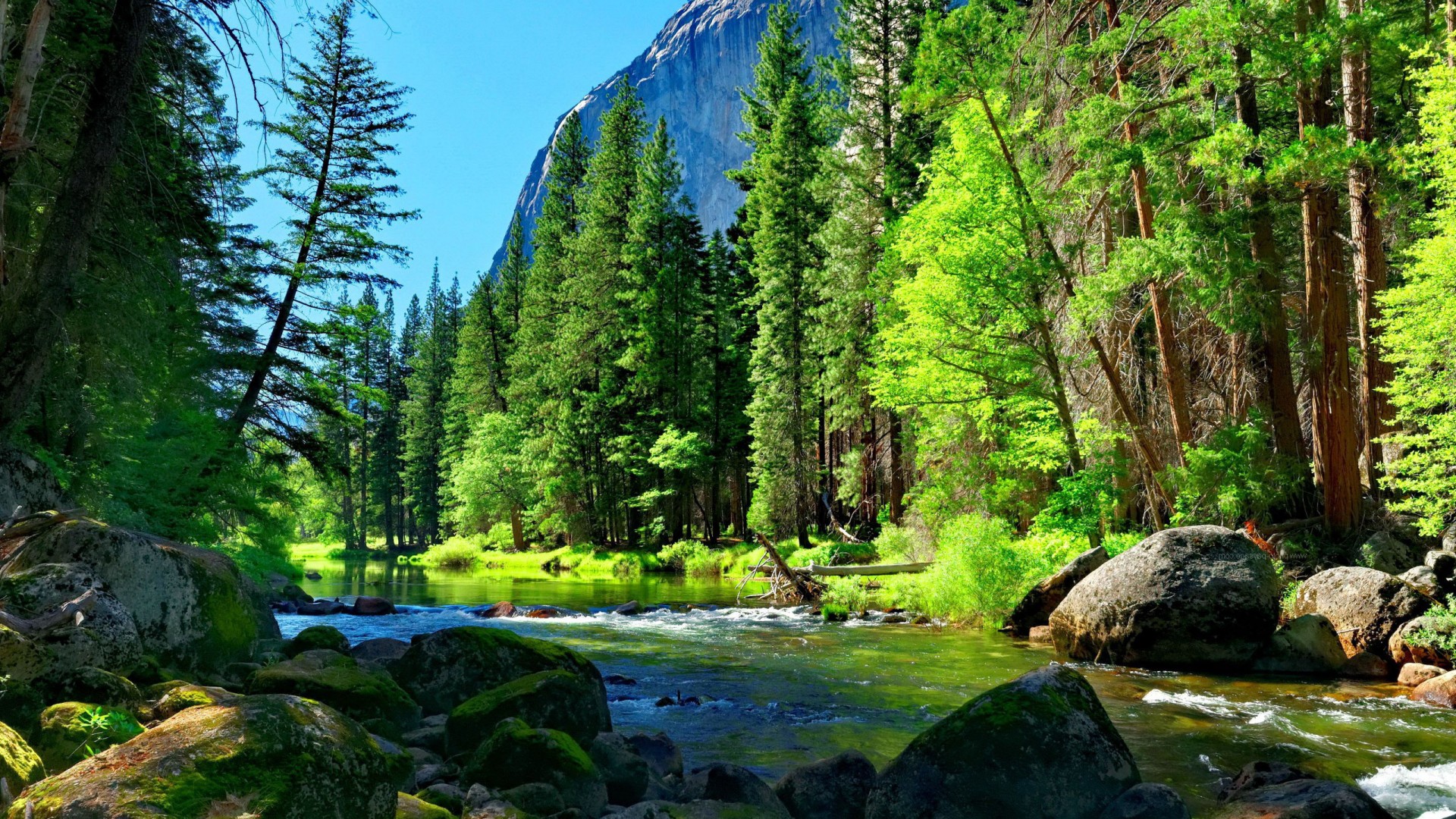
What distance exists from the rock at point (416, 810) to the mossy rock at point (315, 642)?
5047mm

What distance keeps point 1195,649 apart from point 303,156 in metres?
19.8

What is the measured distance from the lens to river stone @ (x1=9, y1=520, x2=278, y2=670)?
642 centimetres

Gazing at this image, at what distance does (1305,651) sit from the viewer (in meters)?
10.6

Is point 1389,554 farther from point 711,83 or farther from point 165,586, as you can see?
point 711,83

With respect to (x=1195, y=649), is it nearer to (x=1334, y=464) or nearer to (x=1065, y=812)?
(x=1334, y=464)

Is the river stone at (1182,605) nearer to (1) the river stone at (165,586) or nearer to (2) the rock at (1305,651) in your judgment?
(2) the rock at (1305,651)

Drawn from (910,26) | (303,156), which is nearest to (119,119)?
(303,156)

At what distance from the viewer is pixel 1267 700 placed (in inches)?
360

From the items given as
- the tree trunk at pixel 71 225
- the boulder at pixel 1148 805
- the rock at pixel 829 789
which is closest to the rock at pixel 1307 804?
the boulder at pixel 1148 805

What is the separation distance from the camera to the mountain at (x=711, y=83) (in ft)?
373

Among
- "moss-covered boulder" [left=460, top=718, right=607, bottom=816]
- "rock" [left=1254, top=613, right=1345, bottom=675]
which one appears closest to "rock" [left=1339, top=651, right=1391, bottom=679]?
"rock" [left=1254, top=613, right=1345, bottom=675]

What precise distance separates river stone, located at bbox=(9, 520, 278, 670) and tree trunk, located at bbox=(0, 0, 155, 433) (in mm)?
2027

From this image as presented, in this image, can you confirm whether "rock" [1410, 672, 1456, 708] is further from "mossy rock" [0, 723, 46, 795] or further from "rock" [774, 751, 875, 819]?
"mossy rock" [0, 723, 46, 795]

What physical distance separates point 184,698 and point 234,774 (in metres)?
2.05
